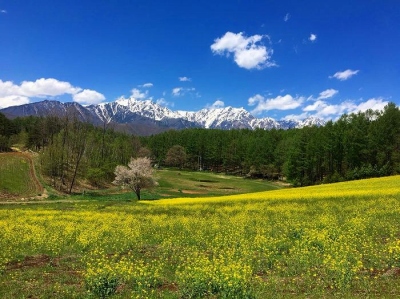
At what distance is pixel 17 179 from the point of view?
73.0 meters

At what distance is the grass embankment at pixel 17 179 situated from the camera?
64.6 metres

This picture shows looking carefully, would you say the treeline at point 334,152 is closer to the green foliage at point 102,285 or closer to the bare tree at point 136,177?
the bare tree at point 136,177

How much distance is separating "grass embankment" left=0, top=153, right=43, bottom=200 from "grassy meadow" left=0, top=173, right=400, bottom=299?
39.1 metres

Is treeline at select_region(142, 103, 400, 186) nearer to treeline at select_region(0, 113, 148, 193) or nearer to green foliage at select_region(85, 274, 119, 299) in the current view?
treeline at select_region(0, 113, 148, 193)

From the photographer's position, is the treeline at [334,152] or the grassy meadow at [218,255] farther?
the treeline at [334,152]

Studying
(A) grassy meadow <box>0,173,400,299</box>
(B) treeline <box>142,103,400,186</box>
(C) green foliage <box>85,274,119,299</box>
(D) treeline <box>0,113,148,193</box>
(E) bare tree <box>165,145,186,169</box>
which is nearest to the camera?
(A) grassy meadow <box>0,173,400,299</box>

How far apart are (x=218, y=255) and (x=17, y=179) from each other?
70.3 meters

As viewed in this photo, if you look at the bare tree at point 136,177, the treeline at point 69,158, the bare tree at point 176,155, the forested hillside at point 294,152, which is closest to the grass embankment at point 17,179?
the treeline at point 69,158

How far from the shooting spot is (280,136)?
518ft

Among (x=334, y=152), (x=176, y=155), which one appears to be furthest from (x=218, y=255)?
(x=176, y=155)

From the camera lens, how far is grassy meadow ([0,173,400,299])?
1161cm

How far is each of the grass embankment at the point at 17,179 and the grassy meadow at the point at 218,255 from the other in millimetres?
39148

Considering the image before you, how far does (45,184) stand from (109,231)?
63101 millimetres

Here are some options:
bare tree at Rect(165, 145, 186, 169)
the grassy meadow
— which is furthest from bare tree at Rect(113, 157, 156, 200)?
bare tree at Rect(165, 145, 186, 169)
